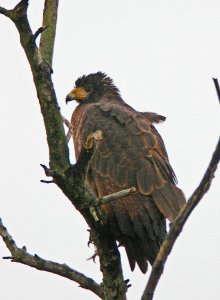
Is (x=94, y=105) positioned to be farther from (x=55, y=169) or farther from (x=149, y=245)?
(x=55, y=169)

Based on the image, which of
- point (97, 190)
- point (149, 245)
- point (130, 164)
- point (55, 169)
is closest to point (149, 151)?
point (130, 164)

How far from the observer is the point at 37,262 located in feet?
17.9

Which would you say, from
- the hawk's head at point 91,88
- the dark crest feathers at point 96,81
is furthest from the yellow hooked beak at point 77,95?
the dark crest feathers at point 96,81

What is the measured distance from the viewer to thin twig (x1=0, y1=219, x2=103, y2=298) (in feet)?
17.9

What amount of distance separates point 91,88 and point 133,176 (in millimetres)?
2379

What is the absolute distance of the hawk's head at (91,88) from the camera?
9.14 meters

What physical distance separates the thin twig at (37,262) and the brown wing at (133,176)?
3.24ft

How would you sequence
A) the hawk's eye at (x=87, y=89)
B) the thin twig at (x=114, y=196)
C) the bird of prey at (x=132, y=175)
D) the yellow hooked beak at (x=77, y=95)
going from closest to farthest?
the thin twig at (x=114, y=196) < the bird of prey at (x=132, y=175) < the yellow hooked beak at (x=77, y=95) < the hawk's eye at (x=87, y=89)

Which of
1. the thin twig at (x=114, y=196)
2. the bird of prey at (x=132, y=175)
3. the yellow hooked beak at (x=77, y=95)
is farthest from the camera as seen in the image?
the yellow hooked beak at (x=77, y=95)

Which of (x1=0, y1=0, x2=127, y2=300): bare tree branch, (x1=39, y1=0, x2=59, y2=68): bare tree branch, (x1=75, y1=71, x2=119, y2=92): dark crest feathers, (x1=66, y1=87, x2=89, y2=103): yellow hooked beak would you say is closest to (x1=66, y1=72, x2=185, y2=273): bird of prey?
(x1=66, y1=87, x2=89, y2=103): yellow hooked beak

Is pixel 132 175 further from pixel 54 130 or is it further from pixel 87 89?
pixel 87 89

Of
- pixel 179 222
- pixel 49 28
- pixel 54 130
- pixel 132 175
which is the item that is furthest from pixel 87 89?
pixel 179 222

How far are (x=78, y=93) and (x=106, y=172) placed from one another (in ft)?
7.08

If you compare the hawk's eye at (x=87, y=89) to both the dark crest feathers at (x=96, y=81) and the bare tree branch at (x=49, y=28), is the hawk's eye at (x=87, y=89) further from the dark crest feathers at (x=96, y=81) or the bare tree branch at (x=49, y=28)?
the bare tree branch at (x=49, y=28)
